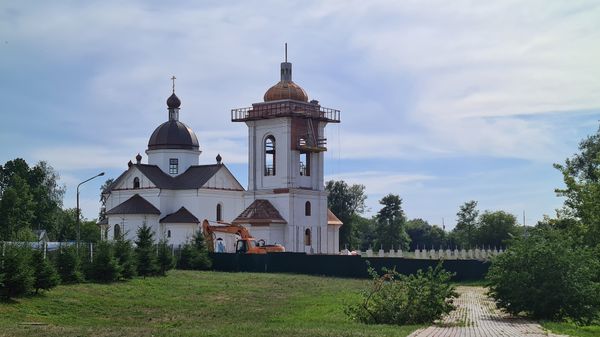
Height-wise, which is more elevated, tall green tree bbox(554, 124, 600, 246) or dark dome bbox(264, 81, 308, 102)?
dark dome bbox(264, 81, 308, 102)

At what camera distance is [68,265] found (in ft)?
115

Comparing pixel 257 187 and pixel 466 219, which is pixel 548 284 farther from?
pixel 466 219

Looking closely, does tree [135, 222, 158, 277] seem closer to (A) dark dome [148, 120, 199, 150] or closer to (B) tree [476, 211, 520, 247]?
(A) dark dome [148, 120, 199, 150]

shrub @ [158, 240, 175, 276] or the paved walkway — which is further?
shrub @ [158, 240, 175, 276]

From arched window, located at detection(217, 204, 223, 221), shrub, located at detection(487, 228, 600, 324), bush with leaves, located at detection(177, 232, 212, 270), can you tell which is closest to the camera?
shrub, located at detection(487, 228, 600, 324)

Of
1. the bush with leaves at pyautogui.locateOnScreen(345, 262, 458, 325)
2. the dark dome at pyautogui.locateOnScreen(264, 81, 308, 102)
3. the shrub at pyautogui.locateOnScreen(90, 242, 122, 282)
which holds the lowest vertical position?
the bush with leaves at pyautogui.locateOnScreen(345, 262, 458, 325)

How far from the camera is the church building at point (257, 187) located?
6938cm

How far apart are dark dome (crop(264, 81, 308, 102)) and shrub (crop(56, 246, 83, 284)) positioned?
37894mm

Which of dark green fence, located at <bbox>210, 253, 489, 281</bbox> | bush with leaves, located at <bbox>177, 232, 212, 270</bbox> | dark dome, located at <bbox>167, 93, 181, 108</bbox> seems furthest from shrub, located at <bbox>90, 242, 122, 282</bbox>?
dark dome, located at <bbox>167, 93, 181, 108</bbox>

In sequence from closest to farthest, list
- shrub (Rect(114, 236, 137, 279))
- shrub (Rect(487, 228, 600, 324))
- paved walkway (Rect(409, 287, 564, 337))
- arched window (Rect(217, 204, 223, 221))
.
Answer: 1. paved walkway (Rect(409, 287, 564, 337))
2. shrub (Rect(487, 228, 600, 324))
3. shrub (Rect(114, 236, 137, 279))
4. arched window (Rect(217, 204, 223, 221))

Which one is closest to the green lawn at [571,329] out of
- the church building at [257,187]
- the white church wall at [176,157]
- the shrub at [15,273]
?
the shrub at [15,273]

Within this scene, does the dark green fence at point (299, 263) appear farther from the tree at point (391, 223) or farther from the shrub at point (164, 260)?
the tree at point (391, 223)

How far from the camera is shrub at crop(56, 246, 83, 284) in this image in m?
34.8

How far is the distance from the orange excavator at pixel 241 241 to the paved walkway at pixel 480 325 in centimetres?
2919
